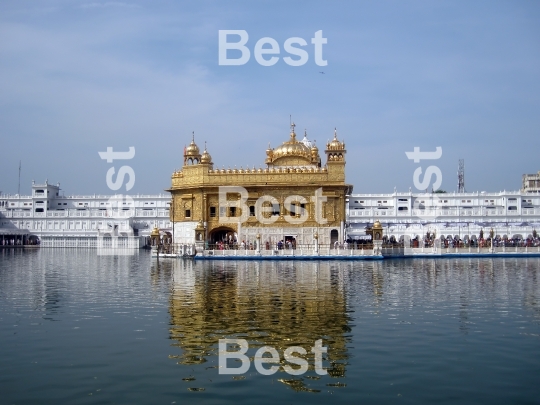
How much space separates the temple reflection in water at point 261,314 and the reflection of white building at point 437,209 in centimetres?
3741

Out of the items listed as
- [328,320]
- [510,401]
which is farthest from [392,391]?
[328,320]

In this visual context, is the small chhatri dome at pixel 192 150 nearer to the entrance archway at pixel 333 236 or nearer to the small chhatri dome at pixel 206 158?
the small chhatri dome at pixel 206 158

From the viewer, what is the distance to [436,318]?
14.8m

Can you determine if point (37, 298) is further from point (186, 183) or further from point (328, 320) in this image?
point (186, 183)

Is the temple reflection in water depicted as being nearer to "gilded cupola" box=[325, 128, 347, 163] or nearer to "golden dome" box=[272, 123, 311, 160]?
"gilded cupola" box=[325, 128, 347, 163]

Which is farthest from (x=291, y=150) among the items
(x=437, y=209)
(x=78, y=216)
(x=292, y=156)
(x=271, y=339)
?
(x=78, y=216)

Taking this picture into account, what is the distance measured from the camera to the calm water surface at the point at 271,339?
906 centimetres

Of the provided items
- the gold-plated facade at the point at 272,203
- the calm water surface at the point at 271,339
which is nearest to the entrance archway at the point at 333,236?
the gold-plated facade at the point at 272,203

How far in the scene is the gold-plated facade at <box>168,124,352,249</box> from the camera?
1747 inches

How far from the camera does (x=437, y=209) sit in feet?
239

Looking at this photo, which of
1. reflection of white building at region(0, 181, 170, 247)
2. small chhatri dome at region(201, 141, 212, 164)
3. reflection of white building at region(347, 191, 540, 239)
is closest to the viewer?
small chhatri dome at region(201, 141, 212, 164)

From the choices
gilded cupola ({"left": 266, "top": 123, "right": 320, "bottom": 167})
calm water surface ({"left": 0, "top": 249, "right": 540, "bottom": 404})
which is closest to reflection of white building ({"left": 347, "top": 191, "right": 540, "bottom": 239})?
gilded cupola ({"left": 266, "top": 123, "right": 320, "bottom": 167})

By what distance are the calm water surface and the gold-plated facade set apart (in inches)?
849

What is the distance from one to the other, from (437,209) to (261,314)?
61255 mm
